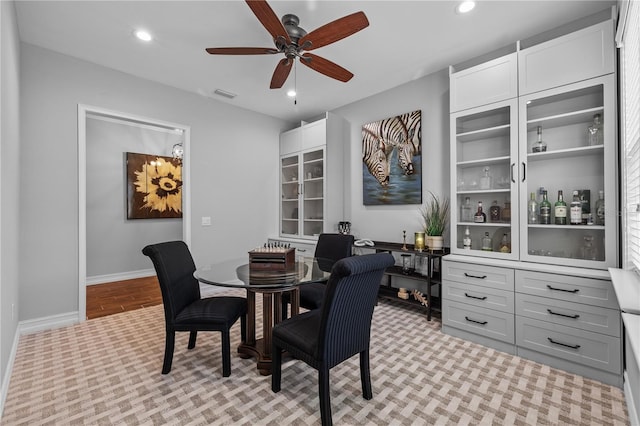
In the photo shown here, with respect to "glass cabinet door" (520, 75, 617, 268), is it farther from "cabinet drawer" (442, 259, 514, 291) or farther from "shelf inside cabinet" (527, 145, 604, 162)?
"cabinet drawer" (442, 259, 514, 291)

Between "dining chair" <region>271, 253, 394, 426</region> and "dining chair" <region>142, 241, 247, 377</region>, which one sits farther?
"dining chair" <region>142, 241, 247, 377</region>

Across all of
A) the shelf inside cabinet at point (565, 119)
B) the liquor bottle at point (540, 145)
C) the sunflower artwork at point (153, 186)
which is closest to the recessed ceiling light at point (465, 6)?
the shelf inside cabinet at point (565, 119)

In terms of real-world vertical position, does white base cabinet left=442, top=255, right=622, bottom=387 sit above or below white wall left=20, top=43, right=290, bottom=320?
below

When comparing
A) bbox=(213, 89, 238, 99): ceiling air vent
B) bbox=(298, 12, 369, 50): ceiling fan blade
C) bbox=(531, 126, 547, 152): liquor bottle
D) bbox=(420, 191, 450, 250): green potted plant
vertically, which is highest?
bbox=(213, 89, 238, 99): ceiling air vent

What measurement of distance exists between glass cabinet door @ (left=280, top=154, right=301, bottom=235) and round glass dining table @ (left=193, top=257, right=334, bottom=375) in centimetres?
226

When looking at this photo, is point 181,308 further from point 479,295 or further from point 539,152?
point 539,152

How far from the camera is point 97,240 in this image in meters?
4.85

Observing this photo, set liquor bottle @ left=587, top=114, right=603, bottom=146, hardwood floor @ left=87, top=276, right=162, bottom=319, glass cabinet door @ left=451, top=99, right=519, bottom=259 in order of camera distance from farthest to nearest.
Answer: hardwood floor @ left=87, top=276, right=162, bottom=319 → glass cabinet door @ left=451, top=99, right=519, bottom=259 → liquor bottle @ left=587, top=114, right=603, bottom=146

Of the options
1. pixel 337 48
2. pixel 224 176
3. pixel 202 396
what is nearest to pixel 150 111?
pixel 224 176

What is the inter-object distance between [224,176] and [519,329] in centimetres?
393

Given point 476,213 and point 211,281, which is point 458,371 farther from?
point 211,281

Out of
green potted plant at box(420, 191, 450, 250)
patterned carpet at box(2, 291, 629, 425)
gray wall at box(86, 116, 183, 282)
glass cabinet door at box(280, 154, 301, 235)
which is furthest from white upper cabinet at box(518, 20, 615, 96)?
gray wall at box(86, 116, 183, 282)

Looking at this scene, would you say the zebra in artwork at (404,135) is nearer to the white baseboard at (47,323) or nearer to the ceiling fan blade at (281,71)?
the ceiling fan blade at (281,71)

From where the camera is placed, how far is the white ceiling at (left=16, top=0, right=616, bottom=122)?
2338 millimetres
